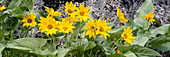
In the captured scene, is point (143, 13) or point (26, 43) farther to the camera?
point (143, 13)

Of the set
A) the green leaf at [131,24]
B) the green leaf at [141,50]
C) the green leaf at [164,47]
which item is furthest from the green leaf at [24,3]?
the green leaf at [164,47]

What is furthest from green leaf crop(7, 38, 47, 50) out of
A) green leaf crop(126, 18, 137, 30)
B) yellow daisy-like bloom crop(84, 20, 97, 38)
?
green leaf crop(126, 18, 137, 30)

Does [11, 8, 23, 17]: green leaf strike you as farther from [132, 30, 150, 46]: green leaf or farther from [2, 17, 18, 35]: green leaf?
[132, 30, 150, 46]: green leaf

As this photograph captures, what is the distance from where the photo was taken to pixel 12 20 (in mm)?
1333

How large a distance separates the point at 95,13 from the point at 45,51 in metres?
0.85

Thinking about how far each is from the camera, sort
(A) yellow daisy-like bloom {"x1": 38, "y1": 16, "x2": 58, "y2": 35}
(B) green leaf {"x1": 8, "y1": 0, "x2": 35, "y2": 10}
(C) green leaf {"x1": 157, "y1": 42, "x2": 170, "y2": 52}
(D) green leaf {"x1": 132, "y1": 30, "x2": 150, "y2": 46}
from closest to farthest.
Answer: (A) yellow daisy-like bloom {"x1": 38, "y1": 16, "x2": 58, "y2": 35}
(B) green leaf {"x1": 8, "y1": 0, "x2": 35, "y2": 10}
(D) green leaf {"x1": 132, "y1": 30, "x2": 150, "y2": 46}
(C) green leaf {"x1": 157, "y1": 42, "x2": 170, "y2": 52}

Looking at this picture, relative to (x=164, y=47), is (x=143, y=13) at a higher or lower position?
higher

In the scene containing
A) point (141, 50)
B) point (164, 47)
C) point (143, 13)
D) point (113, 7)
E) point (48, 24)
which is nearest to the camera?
point (48, 24)

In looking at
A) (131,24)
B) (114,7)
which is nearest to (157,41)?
(131,24)

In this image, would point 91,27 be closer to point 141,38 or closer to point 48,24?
point 48,24

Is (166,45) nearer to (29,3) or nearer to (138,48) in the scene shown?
(138,48)

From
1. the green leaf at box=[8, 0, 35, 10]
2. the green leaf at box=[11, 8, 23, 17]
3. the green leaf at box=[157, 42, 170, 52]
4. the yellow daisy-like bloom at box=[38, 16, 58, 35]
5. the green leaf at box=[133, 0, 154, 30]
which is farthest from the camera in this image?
the green leaf at box=[133, 0, 154, 30]

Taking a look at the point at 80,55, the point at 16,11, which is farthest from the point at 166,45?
the point at 16,11

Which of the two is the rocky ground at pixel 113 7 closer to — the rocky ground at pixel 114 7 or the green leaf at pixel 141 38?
the rocky ground at pixel 114 7
